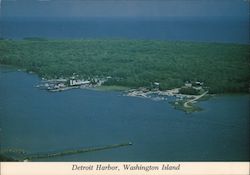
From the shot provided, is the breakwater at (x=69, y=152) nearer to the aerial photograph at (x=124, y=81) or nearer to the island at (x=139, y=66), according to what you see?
the aerial photograph at (x=124, y=81)

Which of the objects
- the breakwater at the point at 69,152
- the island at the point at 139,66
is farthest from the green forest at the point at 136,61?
the breakwater at the point at 69,152

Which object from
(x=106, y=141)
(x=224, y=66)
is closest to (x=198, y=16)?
(x=224, y=66)

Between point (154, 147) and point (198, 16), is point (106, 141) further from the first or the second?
point (198, 16)

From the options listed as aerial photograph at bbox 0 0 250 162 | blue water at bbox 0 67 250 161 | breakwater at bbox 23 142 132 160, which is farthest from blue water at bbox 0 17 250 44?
breakwater at bbox 23 142 132 160

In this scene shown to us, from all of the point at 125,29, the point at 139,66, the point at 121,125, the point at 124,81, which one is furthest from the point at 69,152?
the point at 125,29

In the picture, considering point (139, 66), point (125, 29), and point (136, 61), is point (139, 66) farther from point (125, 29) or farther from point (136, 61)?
point (125, 29)
